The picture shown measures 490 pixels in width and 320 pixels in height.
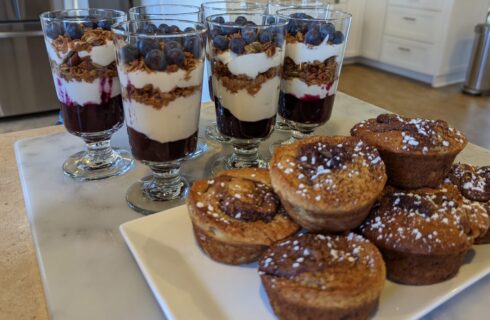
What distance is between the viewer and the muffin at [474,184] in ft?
2.58

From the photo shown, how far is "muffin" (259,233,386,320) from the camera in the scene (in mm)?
580

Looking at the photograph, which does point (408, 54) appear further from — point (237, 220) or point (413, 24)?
point (237, 220)

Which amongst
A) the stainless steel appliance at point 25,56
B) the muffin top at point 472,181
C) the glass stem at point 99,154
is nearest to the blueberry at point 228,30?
the glass stem at point 99,154

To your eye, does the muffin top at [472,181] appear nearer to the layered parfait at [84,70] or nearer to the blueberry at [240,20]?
the blueberry at [240,20]

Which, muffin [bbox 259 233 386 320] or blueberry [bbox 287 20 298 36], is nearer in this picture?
muffin [bbox 259 233 386 320]

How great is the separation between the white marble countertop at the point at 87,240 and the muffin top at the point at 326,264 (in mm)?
154

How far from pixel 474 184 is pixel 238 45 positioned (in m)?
0.55

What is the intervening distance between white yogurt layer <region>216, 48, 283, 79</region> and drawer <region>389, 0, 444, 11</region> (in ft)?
11.5

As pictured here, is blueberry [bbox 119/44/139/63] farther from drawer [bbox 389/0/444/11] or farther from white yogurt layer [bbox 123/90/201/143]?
drawer [bbox 389/0/444/11]

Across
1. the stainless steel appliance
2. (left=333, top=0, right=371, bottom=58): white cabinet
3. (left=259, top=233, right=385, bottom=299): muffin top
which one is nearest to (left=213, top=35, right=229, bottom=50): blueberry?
(left=259, top=233, right=385, bottom=299): muffin top

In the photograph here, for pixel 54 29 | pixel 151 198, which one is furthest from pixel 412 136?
pixel 54 29

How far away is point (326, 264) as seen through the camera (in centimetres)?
61

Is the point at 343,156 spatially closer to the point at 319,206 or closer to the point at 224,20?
the point at 319,206

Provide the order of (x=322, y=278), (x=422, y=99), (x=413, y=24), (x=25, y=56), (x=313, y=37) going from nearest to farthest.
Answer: (x=322, y=278) < (x=313, y=37) < (x=25, y=56) < (x=422, y=99) < (x=413, y=24)
